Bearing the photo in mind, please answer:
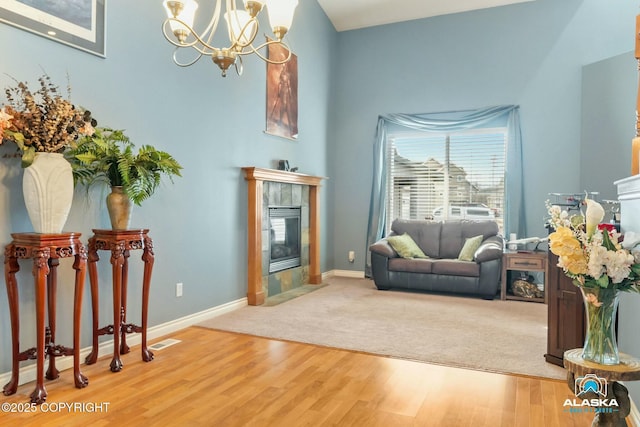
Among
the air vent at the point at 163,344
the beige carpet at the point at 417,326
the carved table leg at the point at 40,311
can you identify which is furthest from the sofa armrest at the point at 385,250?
the carved table leg at the point at 40,311

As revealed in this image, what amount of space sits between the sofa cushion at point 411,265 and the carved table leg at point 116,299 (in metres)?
3.73

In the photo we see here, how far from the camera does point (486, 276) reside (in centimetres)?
556

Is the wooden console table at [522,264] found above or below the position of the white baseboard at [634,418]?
above

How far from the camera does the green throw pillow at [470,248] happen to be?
5.91 metres

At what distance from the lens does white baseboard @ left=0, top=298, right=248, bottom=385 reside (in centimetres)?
282

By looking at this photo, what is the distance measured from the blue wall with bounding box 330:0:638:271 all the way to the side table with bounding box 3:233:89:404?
16.2 ft

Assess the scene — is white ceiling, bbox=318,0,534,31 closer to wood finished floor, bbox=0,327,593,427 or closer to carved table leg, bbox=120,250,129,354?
carved table leg, bbox=120,250,129,354

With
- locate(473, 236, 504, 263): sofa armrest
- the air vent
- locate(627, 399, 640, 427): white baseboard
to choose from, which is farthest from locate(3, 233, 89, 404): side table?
locate(473, 236, 504, 263): sofa armrest

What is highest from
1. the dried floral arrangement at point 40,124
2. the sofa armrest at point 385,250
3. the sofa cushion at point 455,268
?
the dried floral arrangement at point 40,124

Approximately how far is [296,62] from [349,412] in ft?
16.2

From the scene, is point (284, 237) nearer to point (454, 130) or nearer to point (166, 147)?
point (166, 147)

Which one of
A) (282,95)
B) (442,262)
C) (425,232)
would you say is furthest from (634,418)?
(282,95)

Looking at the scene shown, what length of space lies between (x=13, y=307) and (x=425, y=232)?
5122mm

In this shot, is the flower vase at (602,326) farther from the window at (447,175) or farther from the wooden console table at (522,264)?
the window at (447,175)
